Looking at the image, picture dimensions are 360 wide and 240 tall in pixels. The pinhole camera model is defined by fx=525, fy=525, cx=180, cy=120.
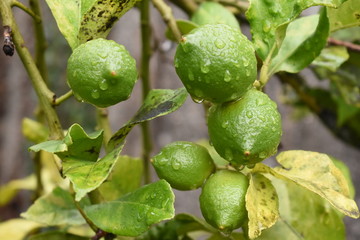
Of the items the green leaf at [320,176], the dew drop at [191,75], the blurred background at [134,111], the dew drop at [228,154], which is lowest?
the blurred background at [134,111]

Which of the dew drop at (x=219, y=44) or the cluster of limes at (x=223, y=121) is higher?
the dew drop at (x=219, y=44)

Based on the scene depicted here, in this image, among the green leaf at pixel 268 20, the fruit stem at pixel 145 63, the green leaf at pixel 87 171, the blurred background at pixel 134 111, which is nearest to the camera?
the green leaf at pixel 87 171

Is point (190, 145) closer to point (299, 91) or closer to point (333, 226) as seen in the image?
point (333, 226)

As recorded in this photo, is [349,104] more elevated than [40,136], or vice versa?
[40,136]

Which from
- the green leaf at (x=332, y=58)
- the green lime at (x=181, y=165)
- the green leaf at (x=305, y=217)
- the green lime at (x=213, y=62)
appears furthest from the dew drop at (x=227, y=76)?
the green leaf at (x=332, y=58)

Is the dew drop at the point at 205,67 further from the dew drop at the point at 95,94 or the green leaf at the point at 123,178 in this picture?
the green leaf at the point at 123,178

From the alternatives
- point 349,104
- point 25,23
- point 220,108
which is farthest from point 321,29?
point 25,23

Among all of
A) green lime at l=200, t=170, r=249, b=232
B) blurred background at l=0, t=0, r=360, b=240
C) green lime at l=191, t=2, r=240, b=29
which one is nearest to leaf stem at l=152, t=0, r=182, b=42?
green lime at l=191, t=2, r=240, b=29
